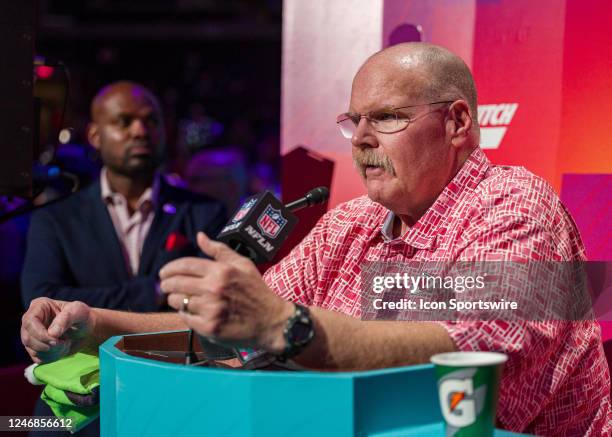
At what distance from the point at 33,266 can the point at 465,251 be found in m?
2.34

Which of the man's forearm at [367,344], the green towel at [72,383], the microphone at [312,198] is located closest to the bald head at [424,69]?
the microphone at [312,198]

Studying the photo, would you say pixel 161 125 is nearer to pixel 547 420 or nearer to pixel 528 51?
pixel 528 51

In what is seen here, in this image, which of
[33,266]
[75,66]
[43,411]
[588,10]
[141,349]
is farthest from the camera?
[75,66]

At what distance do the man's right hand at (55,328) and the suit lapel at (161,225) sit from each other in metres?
1.52

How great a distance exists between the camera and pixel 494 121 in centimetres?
264

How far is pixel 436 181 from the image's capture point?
2.12 meters

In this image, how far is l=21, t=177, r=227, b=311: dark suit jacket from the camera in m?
3.54

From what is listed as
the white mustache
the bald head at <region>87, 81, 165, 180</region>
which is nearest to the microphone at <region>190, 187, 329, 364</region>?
the white mustache

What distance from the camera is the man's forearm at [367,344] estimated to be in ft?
5.13

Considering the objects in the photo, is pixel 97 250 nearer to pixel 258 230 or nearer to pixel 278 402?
pixel 258 230

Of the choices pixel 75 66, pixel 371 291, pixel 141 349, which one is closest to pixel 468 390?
pixel 371 291

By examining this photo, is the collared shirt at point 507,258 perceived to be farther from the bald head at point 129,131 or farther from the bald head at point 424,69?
the bald head at point 129,131

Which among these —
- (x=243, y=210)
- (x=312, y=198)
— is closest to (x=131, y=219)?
(x=312, y=198)

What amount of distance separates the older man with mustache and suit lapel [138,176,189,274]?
55.6 inches
